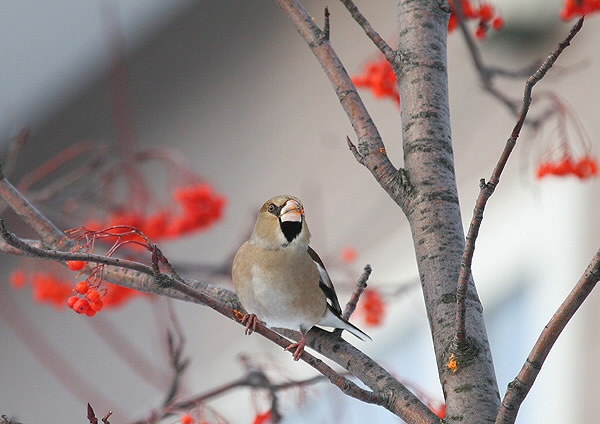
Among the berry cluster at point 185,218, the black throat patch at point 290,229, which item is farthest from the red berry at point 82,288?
the berry cluster at point 185,218

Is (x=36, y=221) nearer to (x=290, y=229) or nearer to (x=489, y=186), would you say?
(x=290, y=229)

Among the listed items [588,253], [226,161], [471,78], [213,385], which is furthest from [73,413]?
[588,253]

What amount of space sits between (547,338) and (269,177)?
4953 millimetres

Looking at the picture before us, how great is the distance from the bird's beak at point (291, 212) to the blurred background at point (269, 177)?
695 mm

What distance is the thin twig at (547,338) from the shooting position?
1.10 metres

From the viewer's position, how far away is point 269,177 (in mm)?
6035

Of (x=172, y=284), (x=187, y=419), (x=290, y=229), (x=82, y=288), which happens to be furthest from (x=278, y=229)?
(x=172, y=284)

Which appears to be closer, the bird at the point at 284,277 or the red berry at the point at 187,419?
the red berry at the point at 187,419

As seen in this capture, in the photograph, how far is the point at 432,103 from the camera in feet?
5.25

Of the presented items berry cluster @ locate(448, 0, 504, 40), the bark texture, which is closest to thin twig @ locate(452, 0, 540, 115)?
berry cluster @ locate(448, 0, 504, 40)

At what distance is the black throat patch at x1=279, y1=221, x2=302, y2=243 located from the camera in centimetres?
222

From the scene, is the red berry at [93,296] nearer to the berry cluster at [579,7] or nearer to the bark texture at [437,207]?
the bark texture at [437,207]

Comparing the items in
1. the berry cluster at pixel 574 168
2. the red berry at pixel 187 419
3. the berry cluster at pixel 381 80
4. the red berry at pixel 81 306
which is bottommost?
the red berry at pixel 81 306

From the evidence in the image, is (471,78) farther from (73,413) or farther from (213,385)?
(73,413)
